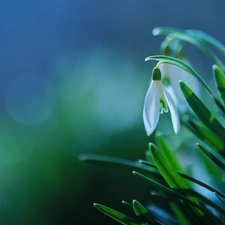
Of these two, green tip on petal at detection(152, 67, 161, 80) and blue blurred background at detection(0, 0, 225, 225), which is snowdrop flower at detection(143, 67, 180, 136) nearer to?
green tip on petal at detection(152, 67, 161, 80)

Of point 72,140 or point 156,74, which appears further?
point 72,140

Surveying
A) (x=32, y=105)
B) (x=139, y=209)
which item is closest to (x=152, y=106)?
(x=139, y=209)

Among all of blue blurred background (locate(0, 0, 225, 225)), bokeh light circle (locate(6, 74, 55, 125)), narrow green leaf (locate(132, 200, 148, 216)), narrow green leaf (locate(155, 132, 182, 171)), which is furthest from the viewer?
bokeh light circle (locate(6, 74, 55, 125))

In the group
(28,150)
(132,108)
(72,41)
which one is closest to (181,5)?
(72,41)

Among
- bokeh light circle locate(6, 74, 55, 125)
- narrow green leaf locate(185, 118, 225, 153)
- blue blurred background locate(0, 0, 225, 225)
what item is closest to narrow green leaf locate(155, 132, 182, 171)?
narrow green leaf locate(185, 118, 225, 153)

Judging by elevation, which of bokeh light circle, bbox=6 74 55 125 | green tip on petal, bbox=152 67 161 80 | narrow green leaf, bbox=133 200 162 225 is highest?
bokeh light circle, bbox=6 74 55 125

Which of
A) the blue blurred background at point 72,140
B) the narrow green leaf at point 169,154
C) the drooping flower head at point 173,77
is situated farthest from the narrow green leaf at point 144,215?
the blue blurred background at point 72,140

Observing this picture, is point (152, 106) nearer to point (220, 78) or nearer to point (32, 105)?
point (220, 78)
